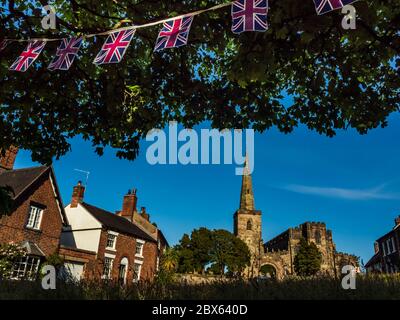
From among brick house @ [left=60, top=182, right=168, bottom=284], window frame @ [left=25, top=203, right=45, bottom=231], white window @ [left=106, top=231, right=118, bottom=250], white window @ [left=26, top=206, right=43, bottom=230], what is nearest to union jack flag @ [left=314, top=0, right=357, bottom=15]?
window frame @ [left=25, top=203, right=45, bottom=231]

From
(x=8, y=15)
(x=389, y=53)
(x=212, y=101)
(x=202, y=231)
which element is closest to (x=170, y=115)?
(x=212, y=101)

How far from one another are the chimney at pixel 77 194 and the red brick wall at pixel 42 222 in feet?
27.8

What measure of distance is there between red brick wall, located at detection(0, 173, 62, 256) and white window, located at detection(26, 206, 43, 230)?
0.29 metres

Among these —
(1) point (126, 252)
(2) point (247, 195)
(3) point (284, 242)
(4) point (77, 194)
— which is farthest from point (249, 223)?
(4) point (77, 194)

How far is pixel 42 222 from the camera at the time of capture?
26922mm

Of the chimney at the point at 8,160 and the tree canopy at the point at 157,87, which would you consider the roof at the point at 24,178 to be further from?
the tree canopy at the point at 157,87

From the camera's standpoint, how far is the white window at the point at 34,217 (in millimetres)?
25969

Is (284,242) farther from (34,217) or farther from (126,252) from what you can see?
(34,217)

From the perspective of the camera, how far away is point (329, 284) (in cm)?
491

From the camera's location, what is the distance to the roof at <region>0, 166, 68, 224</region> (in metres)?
25.7

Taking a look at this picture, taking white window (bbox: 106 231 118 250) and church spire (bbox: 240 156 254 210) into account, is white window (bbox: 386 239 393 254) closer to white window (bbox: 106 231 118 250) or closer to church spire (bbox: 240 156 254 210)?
church spire (bbox: 240 156 254 210)

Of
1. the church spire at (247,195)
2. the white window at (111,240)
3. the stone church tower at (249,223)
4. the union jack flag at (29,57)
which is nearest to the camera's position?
the union jack flag at (29,57)

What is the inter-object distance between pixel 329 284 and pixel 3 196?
20.0 ft

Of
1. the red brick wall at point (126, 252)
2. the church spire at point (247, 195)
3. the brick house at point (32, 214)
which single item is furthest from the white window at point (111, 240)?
the church spire at point (247, 195)
